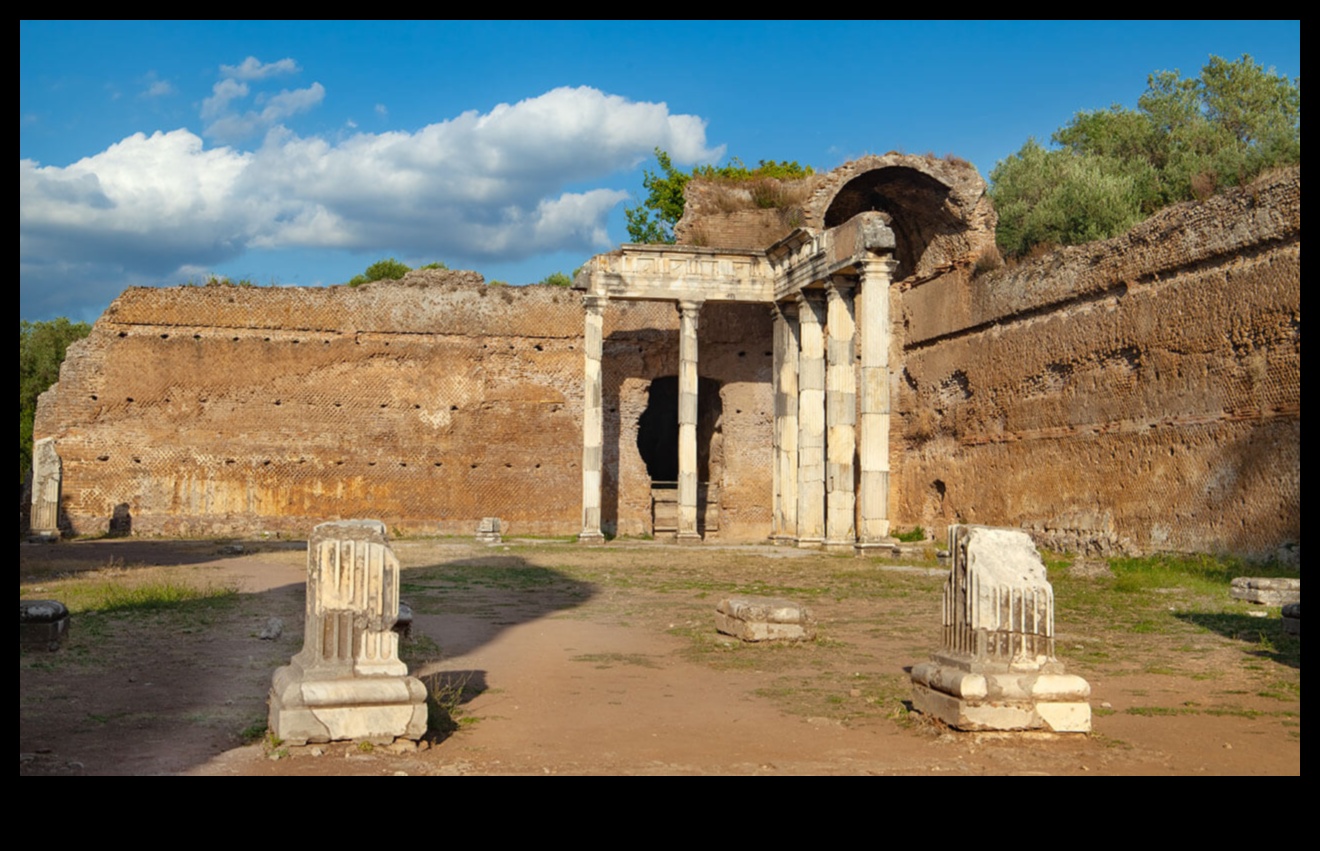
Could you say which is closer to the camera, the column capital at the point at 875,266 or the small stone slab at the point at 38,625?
the small stone slab at the point at 38,625

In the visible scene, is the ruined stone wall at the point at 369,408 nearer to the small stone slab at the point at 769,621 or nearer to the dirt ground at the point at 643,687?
the dirt ground at the point at 643,687

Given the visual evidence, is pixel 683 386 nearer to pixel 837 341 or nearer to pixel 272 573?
pixel 837 341

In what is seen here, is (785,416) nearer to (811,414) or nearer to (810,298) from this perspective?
(811,414)

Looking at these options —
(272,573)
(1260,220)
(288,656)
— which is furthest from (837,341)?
(288,656)

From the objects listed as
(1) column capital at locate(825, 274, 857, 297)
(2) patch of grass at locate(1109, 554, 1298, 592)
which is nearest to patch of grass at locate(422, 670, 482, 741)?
(2) patch of grass at locate(1109, 554, 1298, 592)

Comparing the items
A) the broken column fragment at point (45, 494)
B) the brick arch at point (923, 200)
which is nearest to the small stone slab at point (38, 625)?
the broken column fragment at point (45, 494)

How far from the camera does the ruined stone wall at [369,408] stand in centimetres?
2488

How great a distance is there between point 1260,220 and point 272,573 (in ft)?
42.9

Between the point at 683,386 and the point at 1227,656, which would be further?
the point at 683,386

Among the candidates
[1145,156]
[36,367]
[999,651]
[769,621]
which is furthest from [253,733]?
[36,367]

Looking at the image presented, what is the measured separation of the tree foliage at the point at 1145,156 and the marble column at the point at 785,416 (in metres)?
8.83

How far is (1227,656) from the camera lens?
27.5ft

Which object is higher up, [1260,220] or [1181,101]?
[1181,101]
